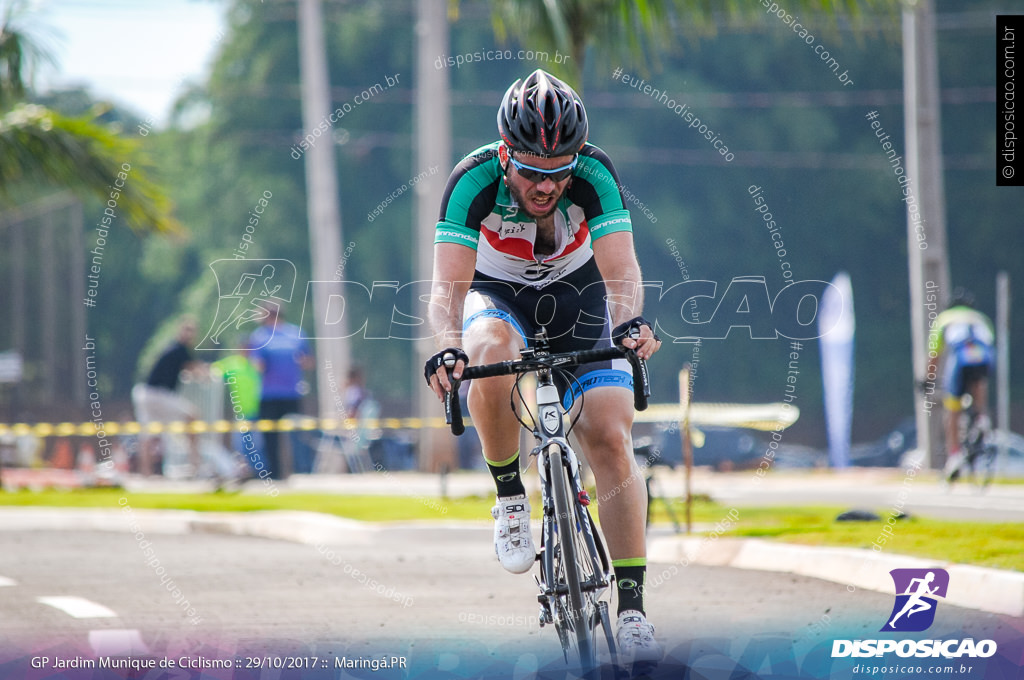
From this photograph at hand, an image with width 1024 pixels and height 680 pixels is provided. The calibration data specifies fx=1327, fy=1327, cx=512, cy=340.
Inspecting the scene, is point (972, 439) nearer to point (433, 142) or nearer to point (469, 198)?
point (433, 142)

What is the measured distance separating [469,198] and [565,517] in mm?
1212

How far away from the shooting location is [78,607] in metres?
6.23

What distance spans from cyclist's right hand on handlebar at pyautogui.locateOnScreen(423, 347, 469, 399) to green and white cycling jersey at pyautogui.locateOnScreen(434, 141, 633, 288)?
629 mm

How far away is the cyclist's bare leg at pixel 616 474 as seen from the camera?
457 centimetres

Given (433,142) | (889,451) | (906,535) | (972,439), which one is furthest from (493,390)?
(889,451)

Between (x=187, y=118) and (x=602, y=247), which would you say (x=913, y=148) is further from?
(x=187, y=118)

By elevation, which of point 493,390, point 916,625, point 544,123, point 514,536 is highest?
point 544,123

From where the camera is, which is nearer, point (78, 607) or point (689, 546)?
point (78, 607)

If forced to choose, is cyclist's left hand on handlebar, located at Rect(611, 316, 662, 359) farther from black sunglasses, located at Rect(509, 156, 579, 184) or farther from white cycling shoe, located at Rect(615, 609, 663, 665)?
white cycling shoe, located at Rect(615, 609, 663, 665)

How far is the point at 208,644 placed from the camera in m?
5.13

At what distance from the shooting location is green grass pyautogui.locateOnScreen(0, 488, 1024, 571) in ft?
22.3

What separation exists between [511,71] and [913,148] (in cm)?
2004

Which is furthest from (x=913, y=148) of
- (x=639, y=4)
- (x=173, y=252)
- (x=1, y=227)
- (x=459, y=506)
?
(x=173, y=252)
